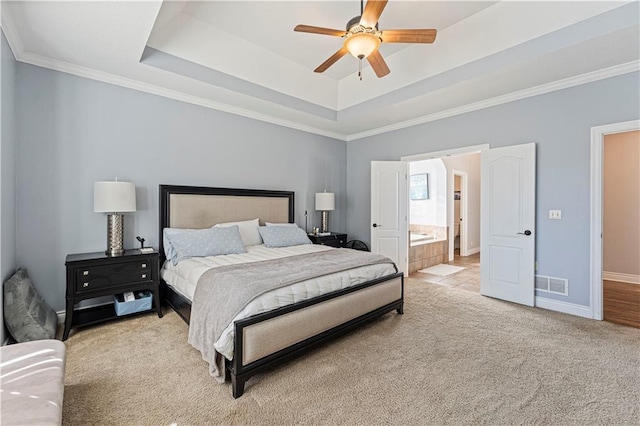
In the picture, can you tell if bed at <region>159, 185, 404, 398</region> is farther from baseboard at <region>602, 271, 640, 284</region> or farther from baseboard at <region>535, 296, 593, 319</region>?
baseboard at <region>602, 271, 640, 284</region>

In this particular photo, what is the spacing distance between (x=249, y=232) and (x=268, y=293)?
2.13 m

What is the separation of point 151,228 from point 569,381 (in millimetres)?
4343

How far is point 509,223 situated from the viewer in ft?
12.7

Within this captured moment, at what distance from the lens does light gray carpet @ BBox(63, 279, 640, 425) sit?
177cm

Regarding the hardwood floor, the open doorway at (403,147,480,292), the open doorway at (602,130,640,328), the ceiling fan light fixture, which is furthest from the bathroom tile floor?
the ceiling fan light fixture

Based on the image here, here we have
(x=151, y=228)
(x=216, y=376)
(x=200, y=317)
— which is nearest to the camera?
(x=216, y=376)

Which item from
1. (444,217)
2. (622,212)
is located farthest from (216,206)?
(622,212)

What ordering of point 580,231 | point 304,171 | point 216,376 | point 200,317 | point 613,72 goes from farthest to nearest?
point 304,171, point 580,231, point 613,72, point 200,317, point 216,376

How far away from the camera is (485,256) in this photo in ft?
13.5

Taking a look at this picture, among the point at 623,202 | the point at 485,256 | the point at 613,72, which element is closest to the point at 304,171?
the point at 485,256

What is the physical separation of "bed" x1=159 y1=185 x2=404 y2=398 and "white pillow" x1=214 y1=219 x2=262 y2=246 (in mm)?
141

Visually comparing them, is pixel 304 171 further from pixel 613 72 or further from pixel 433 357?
pixel 613 72

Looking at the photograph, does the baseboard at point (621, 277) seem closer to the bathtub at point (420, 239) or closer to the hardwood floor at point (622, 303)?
the hardwood floor at point (622, 303)

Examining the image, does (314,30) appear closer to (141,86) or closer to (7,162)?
(141,86)
